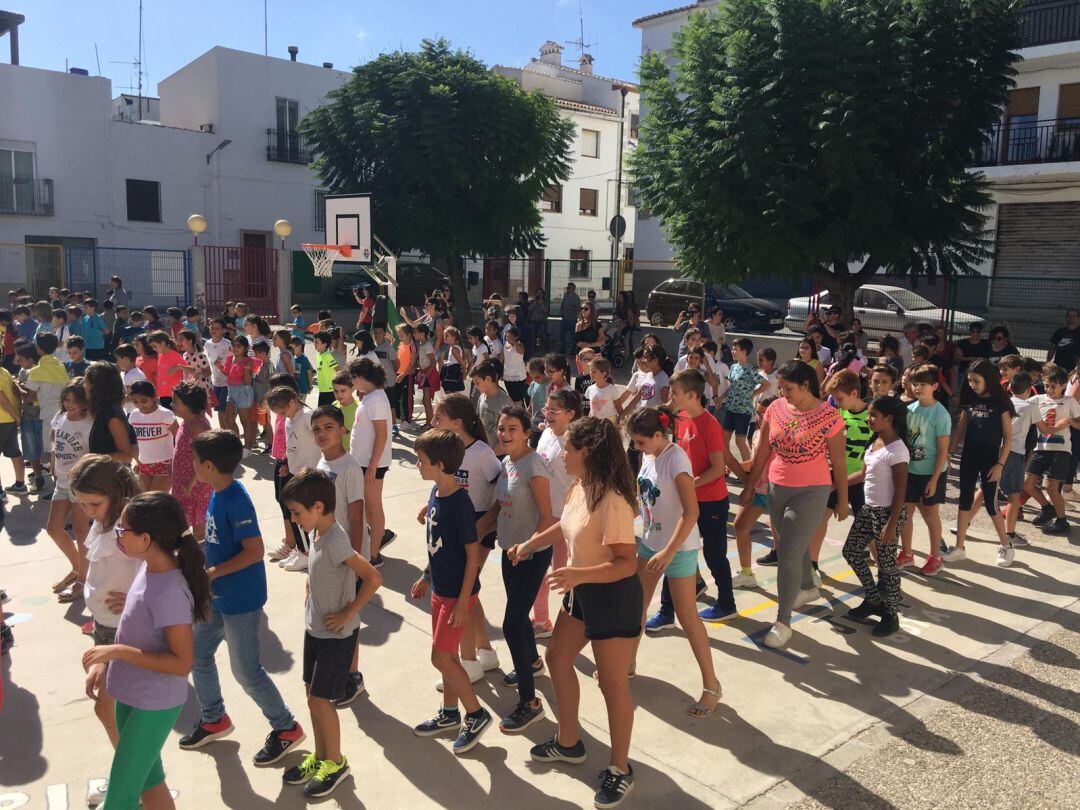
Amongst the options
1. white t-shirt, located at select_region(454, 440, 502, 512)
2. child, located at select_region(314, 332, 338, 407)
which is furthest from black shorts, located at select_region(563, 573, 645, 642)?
child, located at select_region(314, 332, 338, 407)

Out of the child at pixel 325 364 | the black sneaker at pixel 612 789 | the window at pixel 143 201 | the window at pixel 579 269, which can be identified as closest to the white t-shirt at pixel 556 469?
the black sneaker at pixel 612 789

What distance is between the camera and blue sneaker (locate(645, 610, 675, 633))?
5.66 meters

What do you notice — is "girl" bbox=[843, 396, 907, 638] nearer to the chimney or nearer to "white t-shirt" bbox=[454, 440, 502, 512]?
"white t-shirt" bbox=[454, 440, 502, 512]

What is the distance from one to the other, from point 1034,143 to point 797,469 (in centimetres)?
2335

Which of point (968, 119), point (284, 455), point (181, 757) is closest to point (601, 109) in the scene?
point (968, 119)

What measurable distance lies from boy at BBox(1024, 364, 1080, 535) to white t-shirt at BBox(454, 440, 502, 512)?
214 inches

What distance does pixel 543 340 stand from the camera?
71.0 ft

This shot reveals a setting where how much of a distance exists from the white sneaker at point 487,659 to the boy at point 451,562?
2.44 ft

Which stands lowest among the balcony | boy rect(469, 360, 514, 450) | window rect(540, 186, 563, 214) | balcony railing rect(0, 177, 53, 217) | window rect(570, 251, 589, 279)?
boy rect(469, 360, 514, 450)

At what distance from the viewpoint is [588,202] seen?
4250cm

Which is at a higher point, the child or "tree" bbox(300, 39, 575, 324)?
"tree" bbox(300, 39, 575, 324)

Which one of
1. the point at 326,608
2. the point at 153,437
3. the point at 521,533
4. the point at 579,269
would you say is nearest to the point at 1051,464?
the point at 521,533

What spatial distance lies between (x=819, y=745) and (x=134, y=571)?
11.7ft

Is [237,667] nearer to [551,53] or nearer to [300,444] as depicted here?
[300,444]
